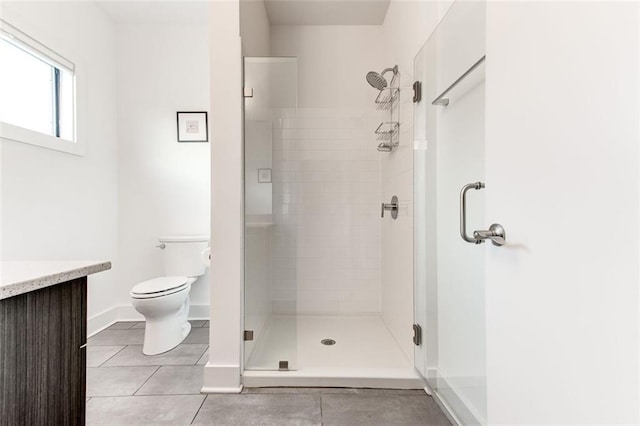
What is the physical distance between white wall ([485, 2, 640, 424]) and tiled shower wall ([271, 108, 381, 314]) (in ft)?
6.28

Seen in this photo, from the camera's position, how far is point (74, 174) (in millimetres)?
2295

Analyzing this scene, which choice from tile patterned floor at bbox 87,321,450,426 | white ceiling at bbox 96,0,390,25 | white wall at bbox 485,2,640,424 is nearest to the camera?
white wall at bbox 485,2,640,424

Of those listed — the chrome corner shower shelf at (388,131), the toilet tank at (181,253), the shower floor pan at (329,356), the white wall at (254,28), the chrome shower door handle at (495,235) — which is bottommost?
the shower floor pan at (329,356)

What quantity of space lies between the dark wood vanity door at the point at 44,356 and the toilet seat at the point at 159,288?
121 centimetres

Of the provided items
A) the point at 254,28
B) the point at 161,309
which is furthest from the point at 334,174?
the point at 161,309

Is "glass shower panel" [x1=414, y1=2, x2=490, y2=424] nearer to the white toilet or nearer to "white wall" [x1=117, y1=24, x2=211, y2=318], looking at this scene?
the white toilet

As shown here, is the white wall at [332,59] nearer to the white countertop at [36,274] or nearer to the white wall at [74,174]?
the white wall at [74,174]

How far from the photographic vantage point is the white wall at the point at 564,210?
49cm

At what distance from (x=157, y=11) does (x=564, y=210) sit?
10.3 ft

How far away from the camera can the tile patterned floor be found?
4.61 ft

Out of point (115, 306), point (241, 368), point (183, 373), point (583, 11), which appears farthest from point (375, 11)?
point (115, 306)

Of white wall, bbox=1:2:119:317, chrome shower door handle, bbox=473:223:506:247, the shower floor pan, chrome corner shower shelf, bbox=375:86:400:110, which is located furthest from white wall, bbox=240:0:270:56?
the shower floor pan

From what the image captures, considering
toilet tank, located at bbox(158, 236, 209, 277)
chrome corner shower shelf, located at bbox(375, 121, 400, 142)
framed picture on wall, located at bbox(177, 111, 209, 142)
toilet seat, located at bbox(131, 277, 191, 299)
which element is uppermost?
framed picture on wall, located at bbox(177, 111, 209, 142)

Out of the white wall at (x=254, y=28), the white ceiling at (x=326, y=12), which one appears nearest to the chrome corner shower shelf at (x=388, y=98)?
the white ceiling at (x=326, y=12)
